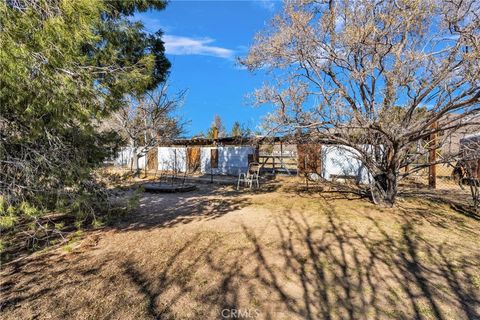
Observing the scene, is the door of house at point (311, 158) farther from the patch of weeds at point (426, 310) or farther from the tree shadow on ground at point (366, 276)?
the patch of weeds at point (426, 310)

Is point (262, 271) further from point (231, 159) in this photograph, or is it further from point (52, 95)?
point (231, 159)

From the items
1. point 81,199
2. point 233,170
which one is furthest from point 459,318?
point 233,170

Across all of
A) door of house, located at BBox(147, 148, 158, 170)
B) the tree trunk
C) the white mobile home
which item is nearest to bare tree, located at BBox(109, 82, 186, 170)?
the white mobile home

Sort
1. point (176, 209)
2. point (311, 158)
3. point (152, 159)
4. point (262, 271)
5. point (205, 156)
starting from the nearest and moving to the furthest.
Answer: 1. point (262, 271)
2. point (176, 209)
3. point (311, 158)
4. point (205, 156)
5. point (152, 159)

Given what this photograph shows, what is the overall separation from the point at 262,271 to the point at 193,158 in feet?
50.5

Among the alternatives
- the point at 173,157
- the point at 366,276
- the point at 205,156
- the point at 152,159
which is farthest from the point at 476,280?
the point at 152,159

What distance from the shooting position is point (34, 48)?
229 cm

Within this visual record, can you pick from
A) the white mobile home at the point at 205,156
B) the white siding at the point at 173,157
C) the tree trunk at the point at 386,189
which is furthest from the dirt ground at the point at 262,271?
the white siding at the point at 173,157

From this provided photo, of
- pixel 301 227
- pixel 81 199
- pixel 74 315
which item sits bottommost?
pixel 74 315

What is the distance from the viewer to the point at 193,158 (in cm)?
1845

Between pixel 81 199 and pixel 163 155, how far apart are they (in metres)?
16.9

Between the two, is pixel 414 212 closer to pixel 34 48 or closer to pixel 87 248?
pixel 87 248

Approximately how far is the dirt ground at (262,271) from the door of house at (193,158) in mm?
12588

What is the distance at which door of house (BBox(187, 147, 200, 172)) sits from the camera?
18.3m
